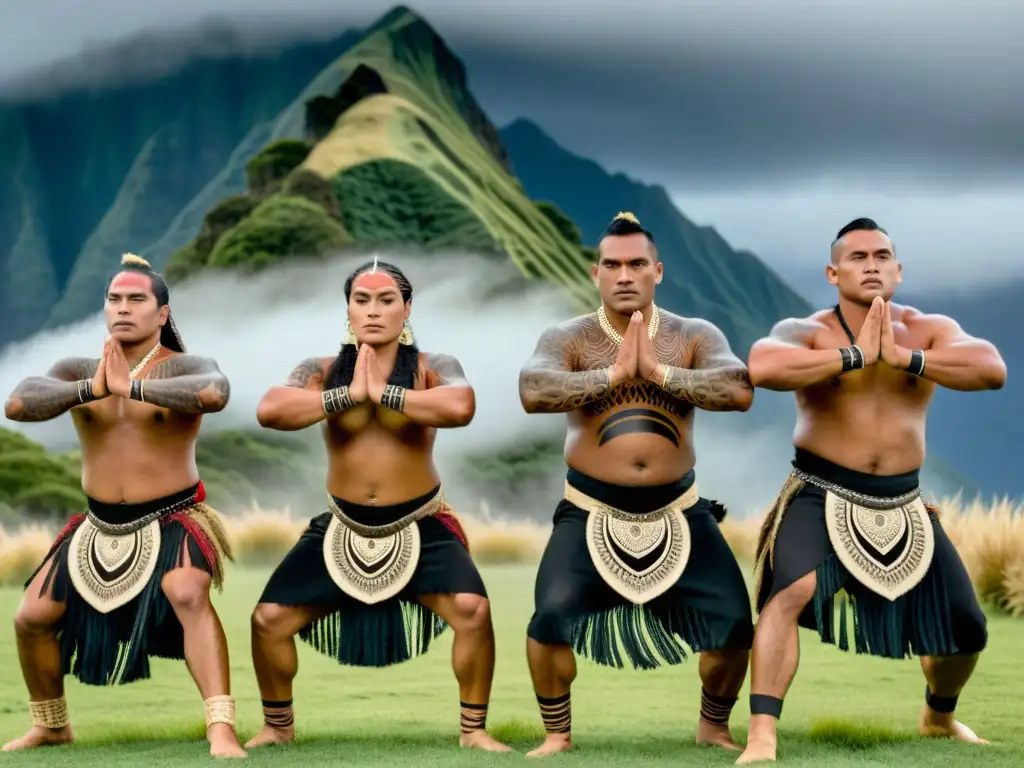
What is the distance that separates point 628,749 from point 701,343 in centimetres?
157

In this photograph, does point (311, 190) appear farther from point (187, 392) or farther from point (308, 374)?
point (187, 392)

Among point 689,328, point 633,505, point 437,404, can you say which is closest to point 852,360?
point 689,328

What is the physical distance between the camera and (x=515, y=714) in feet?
21.0

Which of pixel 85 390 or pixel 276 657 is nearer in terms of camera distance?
pixel 85 390

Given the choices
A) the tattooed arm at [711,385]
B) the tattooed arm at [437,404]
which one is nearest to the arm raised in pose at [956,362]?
the tattooed arm at [711,385]

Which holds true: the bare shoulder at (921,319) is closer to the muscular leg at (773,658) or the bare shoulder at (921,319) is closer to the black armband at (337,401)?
the muscular leg at (773,658)

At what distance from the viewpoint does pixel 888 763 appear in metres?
4.86

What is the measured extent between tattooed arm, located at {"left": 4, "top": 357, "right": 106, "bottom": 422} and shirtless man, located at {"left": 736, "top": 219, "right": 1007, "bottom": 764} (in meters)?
2.53

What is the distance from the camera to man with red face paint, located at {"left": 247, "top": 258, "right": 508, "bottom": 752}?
17.2 feet

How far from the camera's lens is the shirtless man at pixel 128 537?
17.2ft

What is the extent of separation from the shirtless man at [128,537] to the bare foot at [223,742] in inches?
4.2

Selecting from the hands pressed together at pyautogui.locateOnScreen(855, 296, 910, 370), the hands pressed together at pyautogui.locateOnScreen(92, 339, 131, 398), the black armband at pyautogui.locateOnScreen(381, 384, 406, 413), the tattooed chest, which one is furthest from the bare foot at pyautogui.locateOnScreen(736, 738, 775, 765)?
the hands pressed together at pyautogui.locateOnScreen(92, 339, 131, 398)

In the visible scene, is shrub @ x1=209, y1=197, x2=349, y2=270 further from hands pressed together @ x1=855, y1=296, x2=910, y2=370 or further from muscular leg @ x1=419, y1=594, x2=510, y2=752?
hands pressed together @ x1=855, y1=296, x2=910, y2=370

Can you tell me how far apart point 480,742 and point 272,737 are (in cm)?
84
